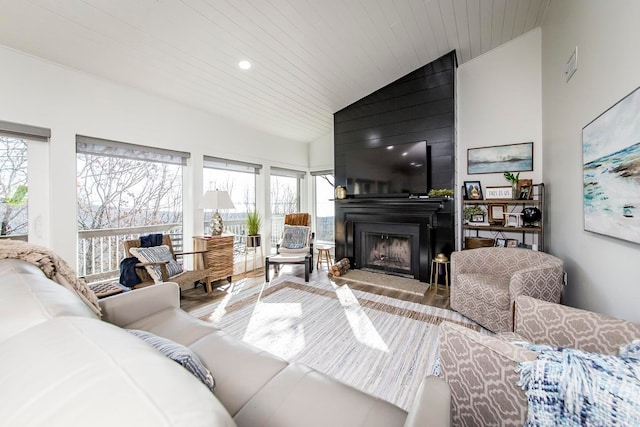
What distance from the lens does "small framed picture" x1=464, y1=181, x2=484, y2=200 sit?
3.50 metres

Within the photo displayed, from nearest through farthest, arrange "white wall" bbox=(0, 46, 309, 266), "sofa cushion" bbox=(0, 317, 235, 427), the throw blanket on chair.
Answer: "sofa cushion" bbox=(0, 317, 235, 427)
the throw blanket on chair
"white wall" bbox=(0, 46, 309, 266)

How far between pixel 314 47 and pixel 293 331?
3.05 metres

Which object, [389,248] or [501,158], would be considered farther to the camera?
[389,248]

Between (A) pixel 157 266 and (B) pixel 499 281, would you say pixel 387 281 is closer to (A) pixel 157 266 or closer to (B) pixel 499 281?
(B) pixel 499 281

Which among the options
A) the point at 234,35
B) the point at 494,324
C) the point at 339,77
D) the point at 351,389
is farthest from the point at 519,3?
the point at 351,389

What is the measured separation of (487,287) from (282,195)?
13.2 feet

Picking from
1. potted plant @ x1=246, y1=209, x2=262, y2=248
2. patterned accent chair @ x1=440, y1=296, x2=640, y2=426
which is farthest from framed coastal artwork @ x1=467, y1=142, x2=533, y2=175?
potted plant @ x1=246, y1=209, x2=262, y2=248

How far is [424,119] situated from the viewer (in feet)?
12.2

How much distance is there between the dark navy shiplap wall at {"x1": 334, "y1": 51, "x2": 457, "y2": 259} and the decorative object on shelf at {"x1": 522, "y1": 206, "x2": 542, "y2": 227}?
2.59 feet

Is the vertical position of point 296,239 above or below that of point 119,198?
below

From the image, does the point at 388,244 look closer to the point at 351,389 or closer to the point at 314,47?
the point at 314,47

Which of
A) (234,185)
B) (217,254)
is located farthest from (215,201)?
(234,185)

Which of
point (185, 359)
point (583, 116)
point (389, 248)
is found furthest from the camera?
point (389, 248)

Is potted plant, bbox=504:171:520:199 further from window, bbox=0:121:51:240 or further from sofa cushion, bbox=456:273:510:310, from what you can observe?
window, bbox=0:121:51:240
